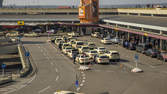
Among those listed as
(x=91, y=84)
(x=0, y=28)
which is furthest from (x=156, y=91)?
(x=0, y=28)

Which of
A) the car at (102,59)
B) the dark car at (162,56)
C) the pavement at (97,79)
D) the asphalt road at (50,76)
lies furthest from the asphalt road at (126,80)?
the asphalt road at (50,76)

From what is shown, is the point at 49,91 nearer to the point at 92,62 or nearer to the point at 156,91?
the point at 156,91

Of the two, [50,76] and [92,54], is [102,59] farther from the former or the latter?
[50,76]

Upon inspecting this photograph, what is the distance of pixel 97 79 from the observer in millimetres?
31109

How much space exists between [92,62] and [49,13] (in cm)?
6493

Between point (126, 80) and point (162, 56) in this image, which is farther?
point (162, 56)

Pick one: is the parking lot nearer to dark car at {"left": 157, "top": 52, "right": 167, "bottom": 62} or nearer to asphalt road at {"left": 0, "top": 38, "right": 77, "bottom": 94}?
dark car at {"left": 157, "top": 52, "right": 167, "bottom": 62}

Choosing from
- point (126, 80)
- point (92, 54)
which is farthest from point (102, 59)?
point (126, 80)

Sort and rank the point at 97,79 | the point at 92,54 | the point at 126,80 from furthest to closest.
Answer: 1. the point at 92,54
2. the point at 97,79
3. the point at 126,80

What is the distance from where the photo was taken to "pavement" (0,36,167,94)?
26.7m

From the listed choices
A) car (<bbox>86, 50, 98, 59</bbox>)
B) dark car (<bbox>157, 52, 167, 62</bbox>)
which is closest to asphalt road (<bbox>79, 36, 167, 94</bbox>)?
dark car (<bbox>157, 52, 167, 62</bbox>)

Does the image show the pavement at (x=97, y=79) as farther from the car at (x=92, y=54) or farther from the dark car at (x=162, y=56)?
the car at (x=92, y=54)

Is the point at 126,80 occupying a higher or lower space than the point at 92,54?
lower

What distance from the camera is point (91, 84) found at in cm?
2884
